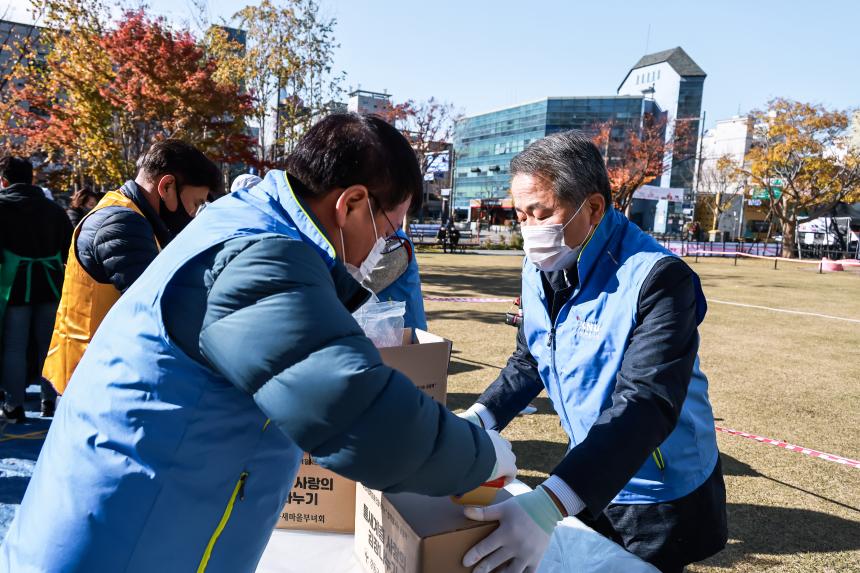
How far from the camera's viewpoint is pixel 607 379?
161cm

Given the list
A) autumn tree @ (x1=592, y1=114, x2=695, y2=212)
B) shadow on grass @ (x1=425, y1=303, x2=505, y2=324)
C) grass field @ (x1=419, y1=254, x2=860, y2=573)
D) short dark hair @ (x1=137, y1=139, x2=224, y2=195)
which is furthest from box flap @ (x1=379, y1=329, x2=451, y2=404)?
autumn tree @ (x1=592, y1=114, x2=695, y2=212)

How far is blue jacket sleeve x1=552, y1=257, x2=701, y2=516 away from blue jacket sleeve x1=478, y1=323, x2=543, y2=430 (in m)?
0.50

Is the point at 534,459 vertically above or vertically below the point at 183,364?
below

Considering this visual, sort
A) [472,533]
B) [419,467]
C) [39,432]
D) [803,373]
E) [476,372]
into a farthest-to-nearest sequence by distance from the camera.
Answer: [803,373] < [476,372] < [39,432] < [472,533] < [419,467]

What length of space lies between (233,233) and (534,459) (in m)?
3.88

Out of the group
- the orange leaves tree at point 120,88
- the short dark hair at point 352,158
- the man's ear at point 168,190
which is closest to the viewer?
the short dark hair at point 352,158

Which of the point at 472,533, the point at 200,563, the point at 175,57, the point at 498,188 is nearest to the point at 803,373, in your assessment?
the point at 472,533

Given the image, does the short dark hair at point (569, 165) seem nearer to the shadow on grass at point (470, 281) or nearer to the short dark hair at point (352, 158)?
the short dark hair at point (352, 158)

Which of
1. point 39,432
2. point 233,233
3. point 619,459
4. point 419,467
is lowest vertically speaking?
point 39,432

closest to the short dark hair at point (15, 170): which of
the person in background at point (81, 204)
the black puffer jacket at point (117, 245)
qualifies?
the black puffer jacket at point (117, 245)

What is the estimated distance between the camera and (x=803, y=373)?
7051mm

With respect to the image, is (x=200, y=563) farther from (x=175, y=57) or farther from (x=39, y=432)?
(x=175, y=57)

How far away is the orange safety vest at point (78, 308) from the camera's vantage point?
112 inches

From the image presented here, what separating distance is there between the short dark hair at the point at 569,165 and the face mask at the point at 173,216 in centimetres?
191
